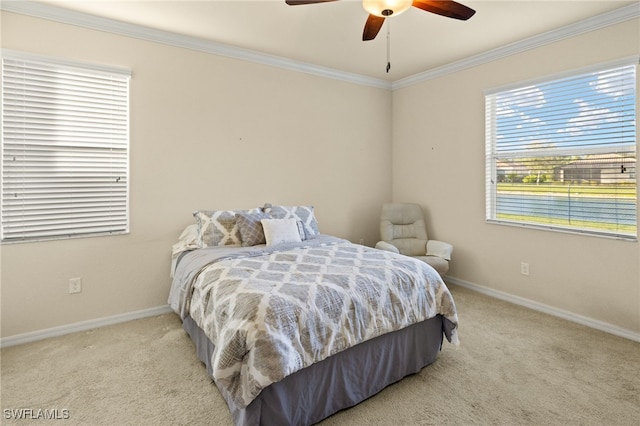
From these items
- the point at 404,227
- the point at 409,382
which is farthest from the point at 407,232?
the point at 409,382

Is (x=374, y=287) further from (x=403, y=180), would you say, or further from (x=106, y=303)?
(x=403, y=180)

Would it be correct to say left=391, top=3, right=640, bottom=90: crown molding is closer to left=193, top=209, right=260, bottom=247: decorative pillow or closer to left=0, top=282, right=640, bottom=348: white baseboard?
left=0, top=282, right=640, bottom=348: white baseboard

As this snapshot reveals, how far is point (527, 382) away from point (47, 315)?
3642mm

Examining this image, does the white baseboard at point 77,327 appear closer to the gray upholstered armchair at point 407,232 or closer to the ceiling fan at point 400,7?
the gray upholstered armchair at point 407,232

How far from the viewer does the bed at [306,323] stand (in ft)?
5.36

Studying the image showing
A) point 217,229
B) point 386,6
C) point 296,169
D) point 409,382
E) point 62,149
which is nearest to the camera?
point 386,6

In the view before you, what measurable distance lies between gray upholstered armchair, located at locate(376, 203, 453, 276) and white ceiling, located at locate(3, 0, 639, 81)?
1.81 m

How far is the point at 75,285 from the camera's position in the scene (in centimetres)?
292

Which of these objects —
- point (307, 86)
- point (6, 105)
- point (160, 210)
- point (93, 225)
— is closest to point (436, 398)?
point (160, 210)

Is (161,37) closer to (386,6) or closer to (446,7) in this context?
(386,6)

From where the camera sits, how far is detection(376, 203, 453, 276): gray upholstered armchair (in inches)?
161

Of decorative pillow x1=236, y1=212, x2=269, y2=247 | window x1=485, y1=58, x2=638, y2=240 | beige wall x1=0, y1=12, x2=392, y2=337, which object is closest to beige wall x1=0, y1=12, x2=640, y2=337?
beige wall x1=0, y1=12, x2=392, y2=337

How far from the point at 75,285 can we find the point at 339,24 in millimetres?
3221

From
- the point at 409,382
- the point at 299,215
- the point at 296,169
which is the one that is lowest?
the point at 409,382
